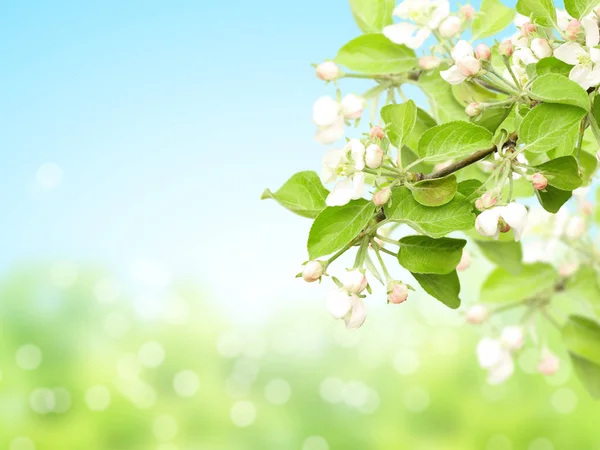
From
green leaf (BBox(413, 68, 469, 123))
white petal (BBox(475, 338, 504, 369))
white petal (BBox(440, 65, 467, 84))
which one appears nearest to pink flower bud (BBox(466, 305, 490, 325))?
white petal (BBox(475, 338, 504, 369))

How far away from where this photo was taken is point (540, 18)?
2.28 feet

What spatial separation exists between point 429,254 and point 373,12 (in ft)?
0.90

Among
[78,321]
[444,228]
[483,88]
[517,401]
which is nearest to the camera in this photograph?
[444,228]

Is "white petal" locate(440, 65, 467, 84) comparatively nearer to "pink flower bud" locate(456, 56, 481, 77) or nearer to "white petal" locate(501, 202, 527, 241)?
"pink flower bud" locate(456, 56, 481, 77)

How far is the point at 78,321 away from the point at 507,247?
2.27 metres

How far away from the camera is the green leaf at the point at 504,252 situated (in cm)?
89

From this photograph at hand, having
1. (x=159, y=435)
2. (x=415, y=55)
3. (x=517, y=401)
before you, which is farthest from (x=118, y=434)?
(x=415, y=55)

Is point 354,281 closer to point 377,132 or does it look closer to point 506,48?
point 377,132

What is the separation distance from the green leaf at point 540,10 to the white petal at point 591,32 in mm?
51

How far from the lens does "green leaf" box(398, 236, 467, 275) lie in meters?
0.66

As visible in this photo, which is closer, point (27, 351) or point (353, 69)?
point (353, 69)

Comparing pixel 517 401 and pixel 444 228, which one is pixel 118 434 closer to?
pixel 517 401

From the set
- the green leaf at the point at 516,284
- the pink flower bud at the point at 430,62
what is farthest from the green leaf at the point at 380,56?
the green leaf at the point at 516,284

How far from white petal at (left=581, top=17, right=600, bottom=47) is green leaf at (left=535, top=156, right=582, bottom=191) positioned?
0.29 ft
